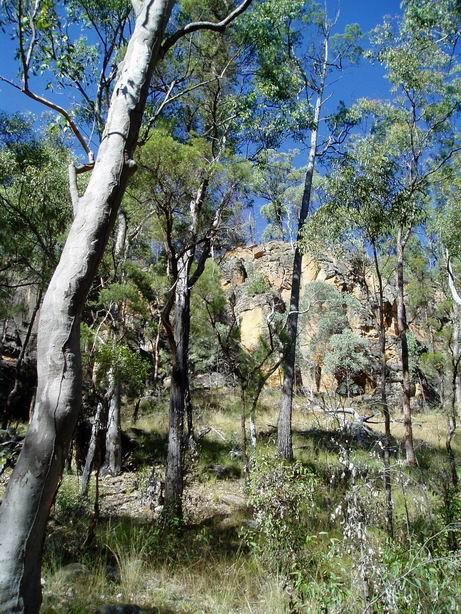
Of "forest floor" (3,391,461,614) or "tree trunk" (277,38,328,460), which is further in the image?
"tree trunk" (277,38,328,460)

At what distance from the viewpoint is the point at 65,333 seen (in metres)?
2.36

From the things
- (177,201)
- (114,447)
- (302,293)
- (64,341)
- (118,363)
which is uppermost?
(302,293)

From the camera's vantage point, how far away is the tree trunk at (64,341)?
2.02 meters

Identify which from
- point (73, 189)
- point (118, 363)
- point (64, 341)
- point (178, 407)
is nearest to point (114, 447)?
point (178, 407)

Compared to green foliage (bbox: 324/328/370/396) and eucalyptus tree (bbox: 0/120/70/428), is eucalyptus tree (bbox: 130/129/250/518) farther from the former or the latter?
green foliage (bbox: 324/328/370/396)

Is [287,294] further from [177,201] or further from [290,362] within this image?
[177,201]

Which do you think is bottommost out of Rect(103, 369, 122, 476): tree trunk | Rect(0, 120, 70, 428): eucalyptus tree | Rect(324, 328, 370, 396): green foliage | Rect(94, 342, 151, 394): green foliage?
Rect(103, 369, 122, 476): tree trunk

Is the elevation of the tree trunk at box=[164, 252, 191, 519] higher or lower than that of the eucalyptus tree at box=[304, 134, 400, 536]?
lower

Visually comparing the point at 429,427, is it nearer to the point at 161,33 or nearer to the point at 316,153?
the point at 316,153

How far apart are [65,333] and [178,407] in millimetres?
5527

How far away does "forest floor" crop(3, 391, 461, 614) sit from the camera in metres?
3.61

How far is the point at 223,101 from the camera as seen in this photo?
10.0 m

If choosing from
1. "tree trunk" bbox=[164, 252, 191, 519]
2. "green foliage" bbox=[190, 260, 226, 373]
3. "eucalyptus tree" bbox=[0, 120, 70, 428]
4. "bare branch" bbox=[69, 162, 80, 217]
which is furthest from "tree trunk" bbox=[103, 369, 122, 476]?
"bare branch" bbox=[69, 162, 80, 217]

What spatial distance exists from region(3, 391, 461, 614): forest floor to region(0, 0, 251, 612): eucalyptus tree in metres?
1.75
